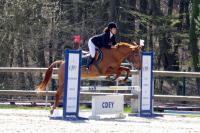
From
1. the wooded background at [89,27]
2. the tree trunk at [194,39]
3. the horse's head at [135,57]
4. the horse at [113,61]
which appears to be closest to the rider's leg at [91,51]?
the horse at [113,61]

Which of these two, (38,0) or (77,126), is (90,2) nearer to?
(38,0)

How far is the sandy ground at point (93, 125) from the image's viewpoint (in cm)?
1112

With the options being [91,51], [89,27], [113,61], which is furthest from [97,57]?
[89,27]

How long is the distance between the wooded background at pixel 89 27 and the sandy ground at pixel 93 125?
50.8 ft

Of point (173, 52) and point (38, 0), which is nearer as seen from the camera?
point (38, 0)

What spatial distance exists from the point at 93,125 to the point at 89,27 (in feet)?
87.9

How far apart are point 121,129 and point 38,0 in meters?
24.0

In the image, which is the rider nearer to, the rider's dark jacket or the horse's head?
the rider's dark jacket

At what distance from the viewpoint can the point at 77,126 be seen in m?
12.0

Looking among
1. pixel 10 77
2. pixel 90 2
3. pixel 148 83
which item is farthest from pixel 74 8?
pixel 148 83

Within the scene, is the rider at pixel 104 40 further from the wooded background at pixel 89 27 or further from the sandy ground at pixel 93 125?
the wooded background at pixel 89 27

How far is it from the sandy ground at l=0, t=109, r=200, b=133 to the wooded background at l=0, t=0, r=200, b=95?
1547 centimetres

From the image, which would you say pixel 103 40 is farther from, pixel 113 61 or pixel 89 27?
pixel 89 27

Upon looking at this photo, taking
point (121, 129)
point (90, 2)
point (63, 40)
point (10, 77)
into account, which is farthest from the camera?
point (90, 2)
